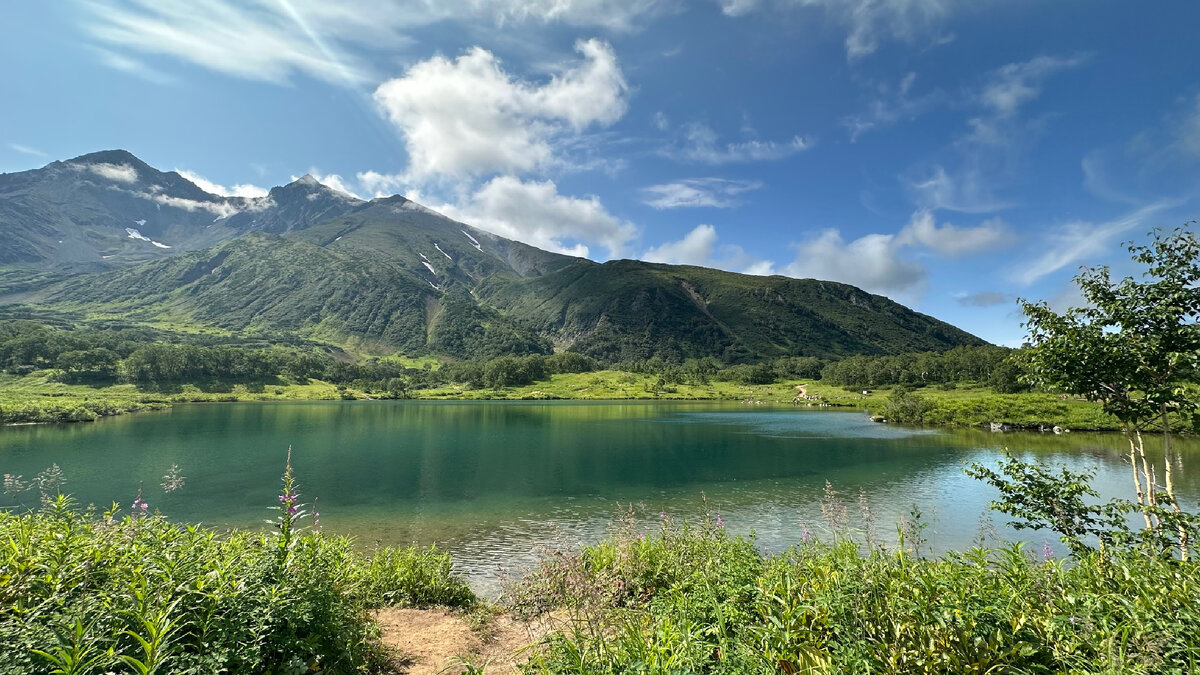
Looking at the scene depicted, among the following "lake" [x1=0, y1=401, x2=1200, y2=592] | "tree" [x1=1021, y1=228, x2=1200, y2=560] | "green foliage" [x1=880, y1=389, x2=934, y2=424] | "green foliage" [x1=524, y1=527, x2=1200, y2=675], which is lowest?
"lake" [x1=0, y1=401, x2=1200, y2=592]

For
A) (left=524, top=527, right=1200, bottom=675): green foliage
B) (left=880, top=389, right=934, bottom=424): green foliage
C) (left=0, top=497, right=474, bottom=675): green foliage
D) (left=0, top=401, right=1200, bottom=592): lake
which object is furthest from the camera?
(left=880, top=389, right=934, bottom=424): green foliage

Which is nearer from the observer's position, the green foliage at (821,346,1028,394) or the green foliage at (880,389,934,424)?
the green foliage at (880,389,934,424)

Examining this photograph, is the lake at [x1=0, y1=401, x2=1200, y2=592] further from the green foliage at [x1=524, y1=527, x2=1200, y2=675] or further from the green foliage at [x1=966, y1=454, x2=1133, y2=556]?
the green foliage at [x1=524, y1=527, x2=1200, y2=675]

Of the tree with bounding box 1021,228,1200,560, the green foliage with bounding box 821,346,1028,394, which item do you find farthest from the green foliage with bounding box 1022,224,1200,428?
the green foliage with bounding box 821,346,1028,394

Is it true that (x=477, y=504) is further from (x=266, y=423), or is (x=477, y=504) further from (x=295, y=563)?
(x=266, y=423)

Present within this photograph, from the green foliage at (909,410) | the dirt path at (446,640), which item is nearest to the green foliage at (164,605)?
the dirt path at (446,640)

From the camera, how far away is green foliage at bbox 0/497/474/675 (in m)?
4.54

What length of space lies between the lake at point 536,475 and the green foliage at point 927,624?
75.8 inches

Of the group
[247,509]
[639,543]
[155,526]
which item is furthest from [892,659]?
[247,509]

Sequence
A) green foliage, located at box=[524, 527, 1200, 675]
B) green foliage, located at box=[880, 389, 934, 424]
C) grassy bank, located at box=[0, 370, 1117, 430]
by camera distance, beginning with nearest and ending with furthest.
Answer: green foliage, located at box=[524, 527, 1200, 675] < grassy bank, located at box=[0, 370, 1117, 430] < green foliage, located at box=[880, 389, 934, 424]

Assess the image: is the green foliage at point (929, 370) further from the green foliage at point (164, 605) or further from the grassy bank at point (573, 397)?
the green foliage at point (164, 605)

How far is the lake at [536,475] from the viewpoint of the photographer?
25.7m

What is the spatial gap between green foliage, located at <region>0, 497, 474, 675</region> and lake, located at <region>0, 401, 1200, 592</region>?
11.7ft

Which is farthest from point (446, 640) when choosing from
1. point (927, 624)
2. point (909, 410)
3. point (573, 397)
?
point (573, 397)
